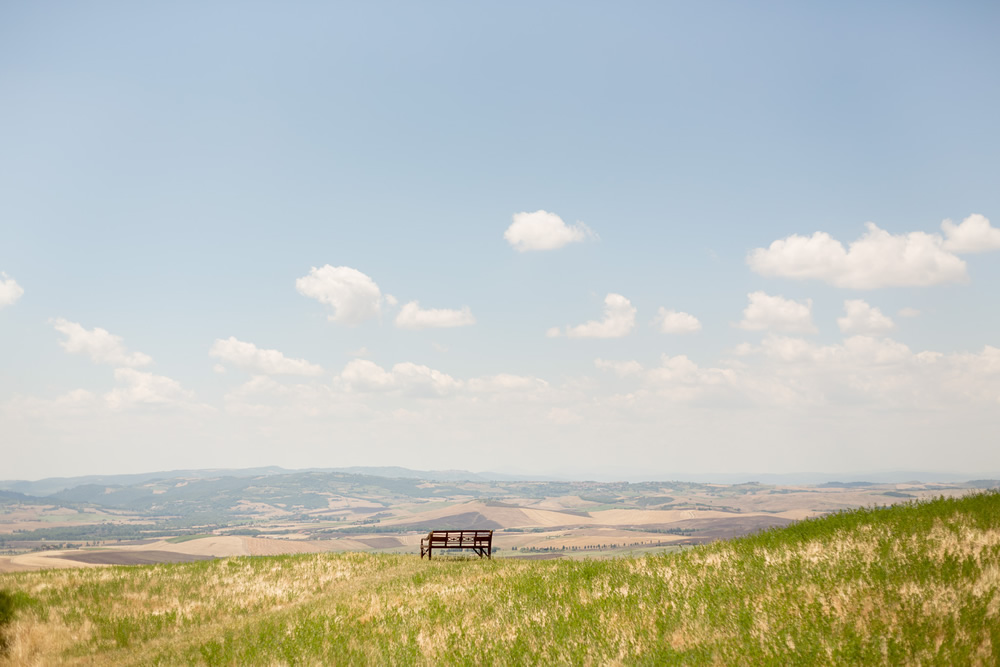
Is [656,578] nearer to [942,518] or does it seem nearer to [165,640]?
[942,518]

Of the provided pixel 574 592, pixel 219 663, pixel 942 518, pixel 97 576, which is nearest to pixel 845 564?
pixel 942 518

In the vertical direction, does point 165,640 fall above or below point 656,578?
below

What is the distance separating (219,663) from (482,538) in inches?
756

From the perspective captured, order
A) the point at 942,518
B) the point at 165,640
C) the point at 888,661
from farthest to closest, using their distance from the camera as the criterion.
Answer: the point at 165,640
the point at 942,518
the point at 888,661

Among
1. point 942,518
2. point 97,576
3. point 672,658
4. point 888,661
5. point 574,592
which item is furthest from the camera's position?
point 97,576

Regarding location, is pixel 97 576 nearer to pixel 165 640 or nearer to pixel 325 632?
pixel 165 640

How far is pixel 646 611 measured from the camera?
42.1ft

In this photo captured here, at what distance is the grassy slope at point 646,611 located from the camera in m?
9.76

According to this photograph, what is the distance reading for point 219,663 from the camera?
48.9ft

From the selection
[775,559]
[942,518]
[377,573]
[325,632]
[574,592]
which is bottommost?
[377,573]

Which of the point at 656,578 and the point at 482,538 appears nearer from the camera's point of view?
the point at 656,578

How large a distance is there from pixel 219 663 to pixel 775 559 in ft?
46.2

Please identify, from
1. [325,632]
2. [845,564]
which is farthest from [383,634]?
[845,564]

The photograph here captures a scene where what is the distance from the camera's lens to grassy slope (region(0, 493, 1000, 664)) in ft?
32.0
